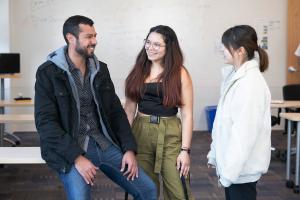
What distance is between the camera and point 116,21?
630 centimetres

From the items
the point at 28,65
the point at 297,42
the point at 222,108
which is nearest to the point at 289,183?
the point at 222,108

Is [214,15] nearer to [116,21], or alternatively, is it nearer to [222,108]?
[116,21]

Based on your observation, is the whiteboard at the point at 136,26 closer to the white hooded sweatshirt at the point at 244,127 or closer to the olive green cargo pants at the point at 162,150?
the olive green cargo pants at the point at 162,150

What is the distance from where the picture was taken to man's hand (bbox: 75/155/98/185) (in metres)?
2.04

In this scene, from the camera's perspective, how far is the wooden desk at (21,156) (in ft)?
7.61

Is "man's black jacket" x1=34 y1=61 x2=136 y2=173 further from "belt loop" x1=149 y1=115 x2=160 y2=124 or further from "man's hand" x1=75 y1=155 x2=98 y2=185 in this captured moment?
"belt loop" x1=149 y1=115 x2=160 y2=124

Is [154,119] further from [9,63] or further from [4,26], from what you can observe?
[4,26]

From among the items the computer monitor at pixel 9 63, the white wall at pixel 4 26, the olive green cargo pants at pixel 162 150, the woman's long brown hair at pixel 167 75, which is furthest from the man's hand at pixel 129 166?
the white wall at pixel 4 26

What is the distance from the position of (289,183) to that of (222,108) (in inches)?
84.0

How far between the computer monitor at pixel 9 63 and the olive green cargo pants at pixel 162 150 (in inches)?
147

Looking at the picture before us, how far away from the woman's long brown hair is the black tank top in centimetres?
2

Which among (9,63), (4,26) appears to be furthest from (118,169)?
(4,26)

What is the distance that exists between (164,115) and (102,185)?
5.91 ft

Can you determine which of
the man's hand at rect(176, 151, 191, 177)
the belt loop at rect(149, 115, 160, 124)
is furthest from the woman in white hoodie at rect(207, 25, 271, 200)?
the belt loop at rect(149, 115, 160, 124)
